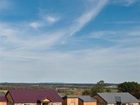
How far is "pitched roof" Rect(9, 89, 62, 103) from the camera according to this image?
61400 millimetres

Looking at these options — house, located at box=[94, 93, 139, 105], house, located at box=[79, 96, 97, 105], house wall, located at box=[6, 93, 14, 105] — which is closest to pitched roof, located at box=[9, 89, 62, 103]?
house wall, located at box=[6, 93, 14, 105]

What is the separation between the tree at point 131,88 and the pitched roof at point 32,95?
83.2 ft

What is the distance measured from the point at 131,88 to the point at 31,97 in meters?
30.6

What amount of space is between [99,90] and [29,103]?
2711 cm

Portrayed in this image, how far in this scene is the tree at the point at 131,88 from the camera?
8294cm

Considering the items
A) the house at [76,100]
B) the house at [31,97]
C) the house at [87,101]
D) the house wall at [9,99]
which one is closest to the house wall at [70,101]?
the house at [76,100]

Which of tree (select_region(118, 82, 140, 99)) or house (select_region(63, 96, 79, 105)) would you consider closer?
house (select_region(63, 96, 79, 105))

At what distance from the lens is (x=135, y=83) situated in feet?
Answer: 278

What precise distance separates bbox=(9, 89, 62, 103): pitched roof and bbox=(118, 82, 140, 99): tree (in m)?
25.4

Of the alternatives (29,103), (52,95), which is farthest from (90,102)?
(29,103)

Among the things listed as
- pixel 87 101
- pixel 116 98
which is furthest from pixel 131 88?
pixel 87 101

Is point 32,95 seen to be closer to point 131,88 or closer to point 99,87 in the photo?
point 99,87

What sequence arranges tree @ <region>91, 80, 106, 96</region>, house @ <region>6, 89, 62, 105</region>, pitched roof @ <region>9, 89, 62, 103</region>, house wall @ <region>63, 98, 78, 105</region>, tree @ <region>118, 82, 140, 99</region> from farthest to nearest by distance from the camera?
tree @ <region>91, 80, 106, 96</region> → tree @ <region>118, 82, 140, 99</region> → house wall @ <region>63, 98, 78, 105</region> → pitched roof @ <region>9, 89, 62, 103</region> → house @ <region>6, 89, 62, 105</region>

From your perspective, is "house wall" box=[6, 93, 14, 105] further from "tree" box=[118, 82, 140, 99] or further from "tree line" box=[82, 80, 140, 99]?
"tree" box=[118, 82, 140, 99]
